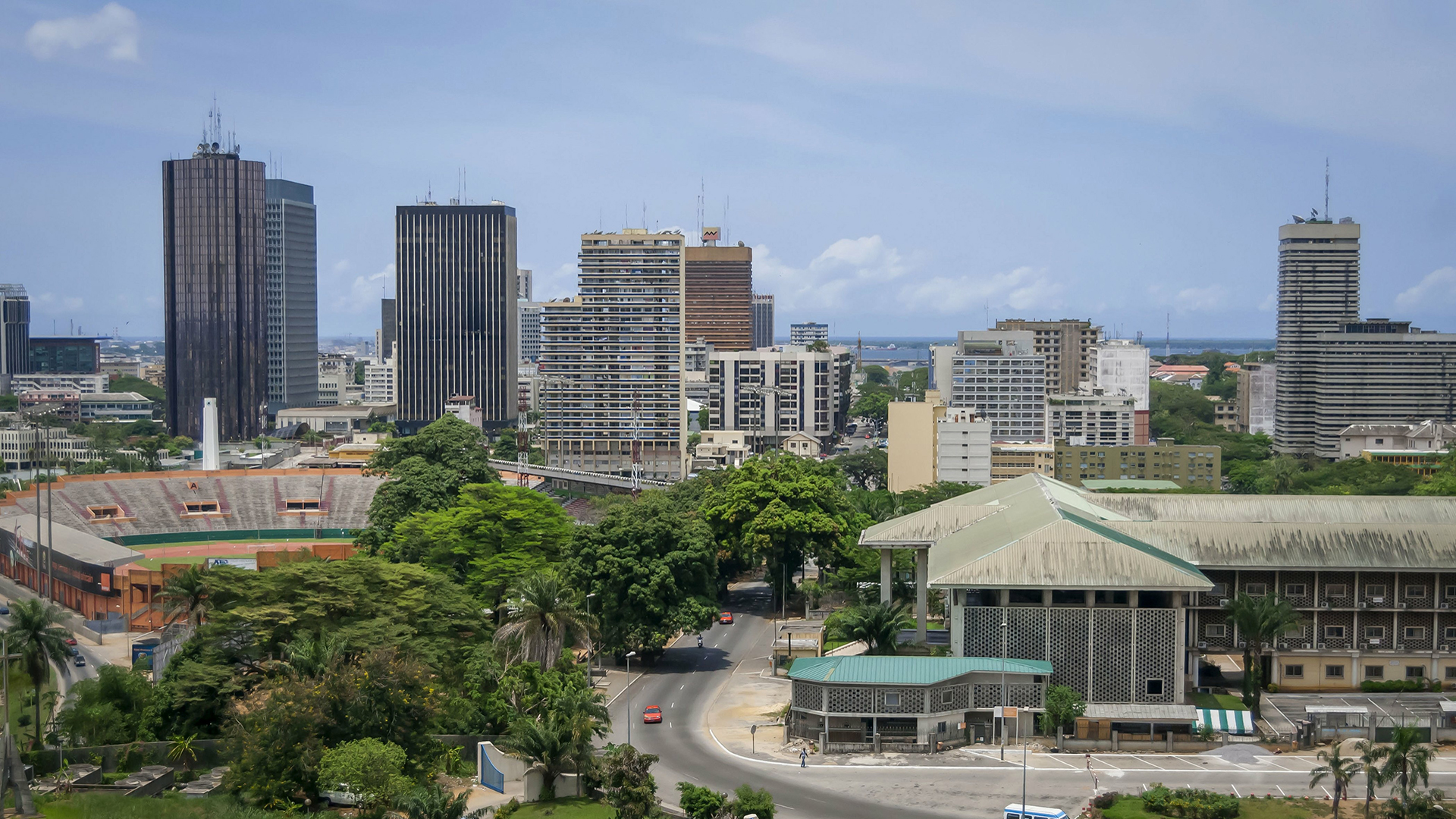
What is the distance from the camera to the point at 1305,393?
162 metres

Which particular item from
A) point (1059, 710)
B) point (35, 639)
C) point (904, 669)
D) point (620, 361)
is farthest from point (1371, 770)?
point (620, 361)

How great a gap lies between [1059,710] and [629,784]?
54.6 feet

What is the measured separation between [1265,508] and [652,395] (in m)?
92.3

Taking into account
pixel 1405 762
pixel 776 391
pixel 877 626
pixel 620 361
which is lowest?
pixel 1405 762

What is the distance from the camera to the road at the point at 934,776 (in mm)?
44156

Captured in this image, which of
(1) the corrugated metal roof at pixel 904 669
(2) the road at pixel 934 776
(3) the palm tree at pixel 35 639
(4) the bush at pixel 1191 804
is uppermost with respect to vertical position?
(3) the palm tree at pixel 35 639

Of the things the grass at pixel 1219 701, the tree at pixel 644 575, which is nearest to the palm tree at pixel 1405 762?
the grass at pixel 1219 701

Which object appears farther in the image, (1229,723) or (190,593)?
(190,593)

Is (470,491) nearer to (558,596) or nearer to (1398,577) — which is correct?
→ (558,596)

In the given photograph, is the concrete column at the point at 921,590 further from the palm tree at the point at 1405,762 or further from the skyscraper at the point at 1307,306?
the skyscraper at the point at 1307,306

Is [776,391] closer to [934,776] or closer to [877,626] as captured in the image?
[877,626]

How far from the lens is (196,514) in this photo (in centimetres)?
11394

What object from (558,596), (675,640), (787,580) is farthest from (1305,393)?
(558,596)

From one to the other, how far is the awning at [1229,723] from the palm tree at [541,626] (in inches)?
893
